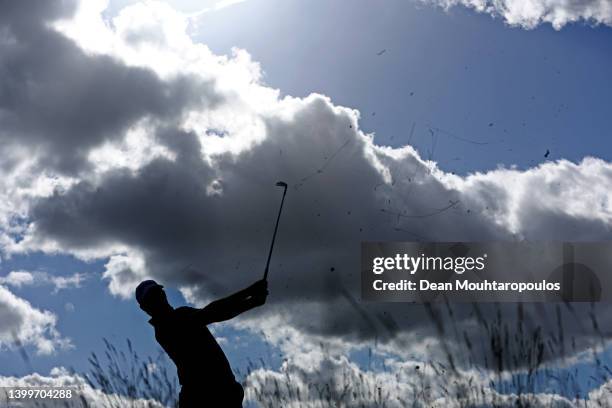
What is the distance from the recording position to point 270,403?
789 centimetres

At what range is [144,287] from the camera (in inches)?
227

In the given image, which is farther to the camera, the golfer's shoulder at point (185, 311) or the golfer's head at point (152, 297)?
the golfer's head at point (152, 297)

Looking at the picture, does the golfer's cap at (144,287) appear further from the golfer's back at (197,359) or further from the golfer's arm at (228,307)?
the golfer's arm at (228,307)

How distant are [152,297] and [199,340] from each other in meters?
0.50

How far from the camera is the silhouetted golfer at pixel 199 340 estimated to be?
5.42 metres

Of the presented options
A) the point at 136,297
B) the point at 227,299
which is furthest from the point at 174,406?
the point at 227,299

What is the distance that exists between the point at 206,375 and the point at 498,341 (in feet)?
9.85

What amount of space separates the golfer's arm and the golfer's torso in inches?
4.3

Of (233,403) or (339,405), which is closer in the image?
(233,403)

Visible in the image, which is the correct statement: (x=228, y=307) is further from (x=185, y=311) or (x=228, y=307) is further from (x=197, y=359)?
(x=197, y=359)

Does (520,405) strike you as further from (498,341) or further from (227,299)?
(227,299)

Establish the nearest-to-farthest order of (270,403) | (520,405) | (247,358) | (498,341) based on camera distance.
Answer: (520,405), (498,341), (270,403), (247,358)

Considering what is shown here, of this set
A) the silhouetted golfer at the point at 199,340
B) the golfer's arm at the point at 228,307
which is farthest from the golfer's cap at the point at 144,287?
the golfer's arm at the point at 228,307

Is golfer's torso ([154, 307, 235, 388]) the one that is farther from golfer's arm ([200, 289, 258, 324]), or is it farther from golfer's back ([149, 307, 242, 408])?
golfer's arm ([200, 289, 258, 324])
